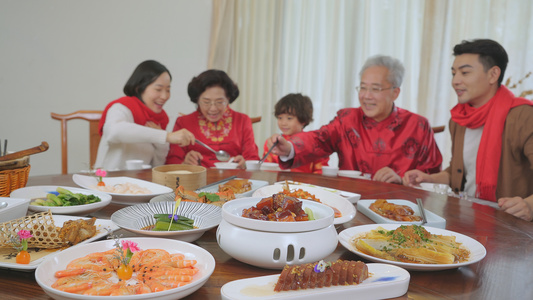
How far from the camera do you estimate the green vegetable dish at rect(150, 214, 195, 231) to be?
96cm

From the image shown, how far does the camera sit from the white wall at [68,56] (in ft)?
13.0

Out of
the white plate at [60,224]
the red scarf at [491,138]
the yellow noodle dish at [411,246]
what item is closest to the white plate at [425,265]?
the yellow noodle dish at [411,246]

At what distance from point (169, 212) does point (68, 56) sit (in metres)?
3.68

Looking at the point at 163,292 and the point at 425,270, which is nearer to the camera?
the point at 163,292

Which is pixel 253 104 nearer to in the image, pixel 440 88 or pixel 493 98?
pixel 440 88

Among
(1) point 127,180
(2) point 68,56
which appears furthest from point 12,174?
(2) point 68,56

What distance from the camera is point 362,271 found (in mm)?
703

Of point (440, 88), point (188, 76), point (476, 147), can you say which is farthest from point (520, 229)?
point (188, 76)

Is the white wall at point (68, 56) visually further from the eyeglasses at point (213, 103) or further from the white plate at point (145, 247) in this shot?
the white plate at point (145, 247)

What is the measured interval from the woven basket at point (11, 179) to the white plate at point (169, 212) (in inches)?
18.8

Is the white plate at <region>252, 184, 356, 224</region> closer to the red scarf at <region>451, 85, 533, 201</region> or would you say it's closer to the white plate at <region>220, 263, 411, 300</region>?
the white plate at <region>220, 263, 411, 300</region>

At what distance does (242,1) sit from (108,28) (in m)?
1.54

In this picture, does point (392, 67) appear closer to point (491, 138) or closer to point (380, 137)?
point (380, 137)

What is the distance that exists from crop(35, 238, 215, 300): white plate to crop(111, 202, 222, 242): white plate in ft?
0.21
